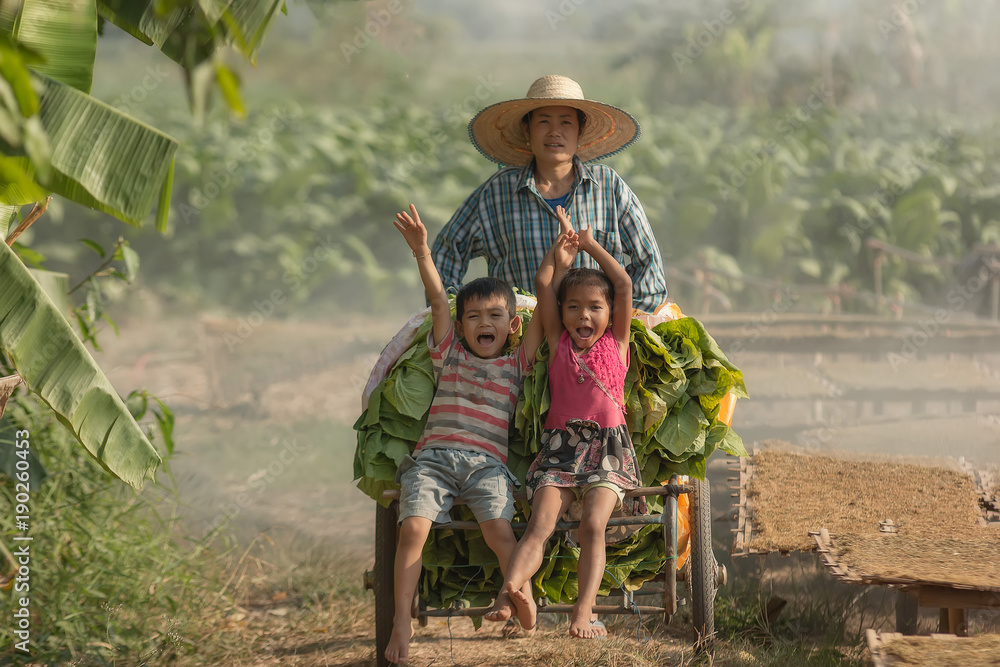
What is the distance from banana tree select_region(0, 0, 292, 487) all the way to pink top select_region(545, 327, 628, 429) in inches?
54.0

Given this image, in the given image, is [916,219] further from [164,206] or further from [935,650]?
[164,206]

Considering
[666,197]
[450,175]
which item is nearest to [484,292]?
[666,197]

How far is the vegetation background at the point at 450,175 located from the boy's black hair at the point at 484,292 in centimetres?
470

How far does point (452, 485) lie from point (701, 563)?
0.93 m

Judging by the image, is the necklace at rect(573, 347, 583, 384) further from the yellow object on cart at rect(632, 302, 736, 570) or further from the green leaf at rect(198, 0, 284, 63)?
the green leaf at rect(198, 0, 284, 63)

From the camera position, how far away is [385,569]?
123 inches

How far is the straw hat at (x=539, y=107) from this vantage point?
3.56m

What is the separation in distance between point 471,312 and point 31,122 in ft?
5.70

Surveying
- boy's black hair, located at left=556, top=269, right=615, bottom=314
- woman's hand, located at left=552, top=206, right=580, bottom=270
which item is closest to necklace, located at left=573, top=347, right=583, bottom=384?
boy's black hair, located at left=556, top=269, right=615, bottom=314

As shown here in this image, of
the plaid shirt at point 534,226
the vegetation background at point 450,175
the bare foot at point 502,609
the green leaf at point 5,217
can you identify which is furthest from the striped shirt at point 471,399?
the vegetation background at point 450,175

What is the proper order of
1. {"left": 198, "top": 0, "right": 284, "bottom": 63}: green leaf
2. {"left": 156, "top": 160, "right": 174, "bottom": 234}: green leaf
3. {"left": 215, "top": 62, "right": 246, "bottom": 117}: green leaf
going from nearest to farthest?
{"left": 215, "top": 62, "right": 246, "bottom": 117}: green leaf → {"left": 198, "top": 0, "right": 284, "bottom": 63}: green leaf → {"left": 156, "top": 160, "right": 174, "bottom": 234}: green leaf

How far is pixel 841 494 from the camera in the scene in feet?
13.5

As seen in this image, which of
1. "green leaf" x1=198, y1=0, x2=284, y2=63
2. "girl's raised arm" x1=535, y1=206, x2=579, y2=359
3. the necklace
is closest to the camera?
"green leaf" x1=198, y1=0, x2=284, y2=63

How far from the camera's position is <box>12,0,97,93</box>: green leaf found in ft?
8.16
